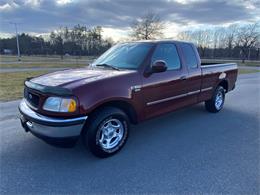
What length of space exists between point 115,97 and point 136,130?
4.95 feet

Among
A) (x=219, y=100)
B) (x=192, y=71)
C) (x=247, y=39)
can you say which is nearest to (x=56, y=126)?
(x=192, y=71)

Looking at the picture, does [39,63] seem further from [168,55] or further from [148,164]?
[148,164]

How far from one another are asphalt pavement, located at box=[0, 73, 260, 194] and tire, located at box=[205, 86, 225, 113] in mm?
1047

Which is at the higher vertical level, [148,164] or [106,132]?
[106,132]

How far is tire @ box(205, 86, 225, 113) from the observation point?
5.86m

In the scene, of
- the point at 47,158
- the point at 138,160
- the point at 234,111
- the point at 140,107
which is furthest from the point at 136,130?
the point at 234,111

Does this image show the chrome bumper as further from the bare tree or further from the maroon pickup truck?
the bare tree

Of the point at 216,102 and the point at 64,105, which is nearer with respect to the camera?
the point at 64,105

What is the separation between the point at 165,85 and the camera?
4.19m

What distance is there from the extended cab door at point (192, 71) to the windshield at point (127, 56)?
111cm

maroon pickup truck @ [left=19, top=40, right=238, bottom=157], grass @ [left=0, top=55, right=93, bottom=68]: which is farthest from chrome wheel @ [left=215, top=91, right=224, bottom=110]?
grass @ [left=0, top=55, right=93, bottom=68]

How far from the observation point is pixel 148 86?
387 cm

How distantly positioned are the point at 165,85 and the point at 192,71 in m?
1.10

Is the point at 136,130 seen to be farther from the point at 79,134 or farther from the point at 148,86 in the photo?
the point at 79,134
